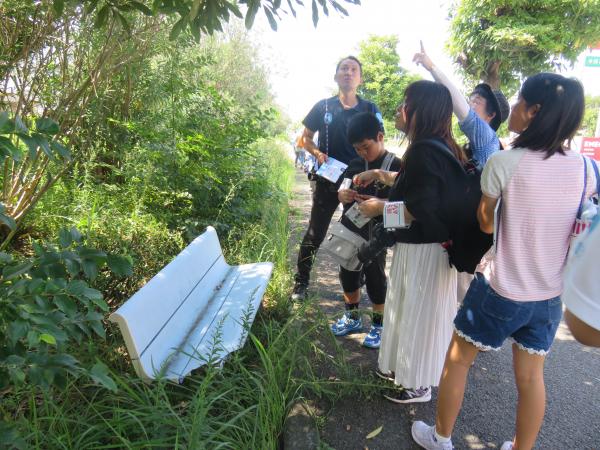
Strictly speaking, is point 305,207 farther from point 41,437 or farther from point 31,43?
point 41,437

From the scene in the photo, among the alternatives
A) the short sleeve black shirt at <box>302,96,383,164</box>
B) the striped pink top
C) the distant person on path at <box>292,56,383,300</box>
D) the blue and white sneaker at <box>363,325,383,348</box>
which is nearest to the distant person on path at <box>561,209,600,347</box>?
the striped pink top

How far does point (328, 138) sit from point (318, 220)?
0.68 m

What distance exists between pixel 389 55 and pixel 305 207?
88.3 ft

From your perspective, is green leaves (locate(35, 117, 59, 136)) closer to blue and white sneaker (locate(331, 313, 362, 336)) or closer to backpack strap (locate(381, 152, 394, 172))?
backpack strap (locate(381, 152, 394, 172))

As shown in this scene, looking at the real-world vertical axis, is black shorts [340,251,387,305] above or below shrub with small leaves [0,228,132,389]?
below

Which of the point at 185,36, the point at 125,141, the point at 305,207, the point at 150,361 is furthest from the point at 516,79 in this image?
the point at 150,361

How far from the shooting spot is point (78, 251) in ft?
3.90

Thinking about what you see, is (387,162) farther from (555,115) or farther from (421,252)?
(555,115)

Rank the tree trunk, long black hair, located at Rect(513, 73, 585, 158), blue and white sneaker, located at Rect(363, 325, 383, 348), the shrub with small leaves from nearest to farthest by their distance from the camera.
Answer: the shrub with small leaves → long black hair, located at Rect(513, 73, 585, 158) → blue and white sneaker, located at Rect(363, 325, 383, 348) → the tree trunk

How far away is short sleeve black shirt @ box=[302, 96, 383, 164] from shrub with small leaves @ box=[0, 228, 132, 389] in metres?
2.29

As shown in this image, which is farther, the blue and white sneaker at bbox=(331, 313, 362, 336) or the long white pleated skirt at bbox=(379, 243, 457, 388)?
the blue and white sneaker at bbox=(331, 313, 362, 336)

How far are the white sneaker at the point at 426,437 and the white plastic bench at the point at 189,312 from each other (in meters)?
0.98

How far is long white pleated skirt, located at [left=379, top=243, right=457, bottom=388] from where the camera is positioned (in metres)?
1.98

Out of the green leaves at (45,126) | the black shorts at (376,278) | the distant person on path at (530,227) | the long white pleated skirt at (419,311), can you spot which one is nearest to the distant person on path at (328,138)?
the black shorts at (376,278)
